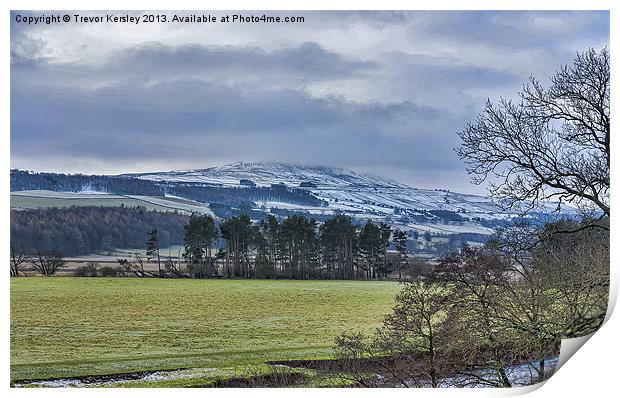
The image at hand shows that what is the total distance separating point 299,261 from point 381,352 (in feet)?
4.05

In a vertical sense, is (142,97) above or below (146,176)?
above

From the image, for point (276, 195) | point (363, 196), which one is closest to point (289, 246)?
point (276, 195)

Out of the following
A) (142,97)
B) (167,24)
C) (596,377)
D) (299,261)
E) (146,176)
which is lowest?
(596,377)

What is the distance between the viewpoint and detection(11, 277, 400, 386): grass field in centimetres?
830

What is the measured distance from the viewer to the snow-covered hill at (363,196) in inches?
325

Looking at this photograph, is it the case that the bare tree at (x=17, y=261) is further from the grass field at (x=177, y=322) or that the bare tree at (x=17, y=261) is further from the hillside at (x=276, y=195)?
the hillside at (x=276, y=195)

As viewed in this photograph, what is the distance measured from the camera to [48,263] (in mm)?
8297

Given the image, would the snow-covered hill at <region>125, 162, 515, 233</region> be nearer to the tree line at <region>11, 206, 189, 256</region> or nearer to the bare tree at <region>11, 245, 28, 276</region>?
the tree line at <region>11, 206, 189, 256</region>

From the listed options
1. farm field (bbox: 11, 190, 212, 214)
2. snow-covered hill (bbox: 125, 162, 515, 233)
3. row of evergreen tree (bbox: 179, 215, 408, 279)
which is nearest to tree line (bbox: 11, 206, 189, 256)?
farm field (bbox: 11, 190, 212, 214)

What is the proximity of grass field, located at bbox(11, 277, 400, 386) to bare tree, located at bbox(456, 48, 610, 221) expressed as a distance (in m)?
1.57

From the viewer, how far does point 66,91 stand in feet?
26.7

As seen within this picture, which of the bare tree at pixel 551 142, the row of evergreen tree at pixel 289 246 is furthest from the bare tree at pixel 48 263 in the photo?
the bare tree at pixel 551 142

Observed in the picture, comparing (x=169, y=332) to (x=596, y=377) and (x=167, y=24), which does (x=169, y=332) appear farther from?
(x=596, y=377)

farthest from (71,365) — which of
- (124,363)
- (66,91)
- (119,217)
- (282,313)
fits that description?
(66,91)
